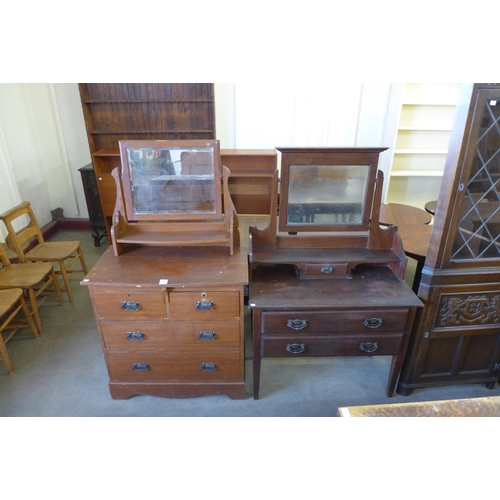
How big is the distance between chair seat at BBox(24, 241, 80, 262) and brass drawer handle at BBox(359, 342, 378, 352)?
7.91 feet

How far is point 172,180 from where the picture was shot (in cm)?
193

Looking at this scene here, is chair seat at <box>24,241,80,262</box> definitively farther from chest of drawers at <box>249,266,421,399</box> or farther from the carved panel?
the carved panel

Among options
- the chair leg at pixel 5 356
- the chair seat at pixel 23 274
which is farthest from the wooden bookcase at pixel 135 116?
the chair leg at pixel 5 356

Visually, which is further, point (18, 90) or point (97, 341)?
point (18, 90)

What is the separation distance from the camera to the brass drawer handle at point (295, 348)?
6.31 ft

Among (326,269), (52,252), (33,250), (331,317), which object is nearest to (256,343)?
(331,317)

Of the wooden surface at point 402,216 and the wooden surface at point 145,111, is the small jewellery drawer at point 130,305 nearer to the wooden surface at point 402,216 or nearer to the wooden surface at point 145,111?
the wooden surface at point 402,216

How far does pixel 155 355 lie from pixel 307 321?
0.88m

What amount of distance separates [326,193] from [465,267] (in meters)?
0.82

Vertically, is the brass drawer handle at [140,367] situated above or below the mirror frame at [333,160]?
below

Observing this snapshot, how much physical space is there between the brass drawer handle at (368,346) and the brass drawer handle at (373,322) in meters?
0.12

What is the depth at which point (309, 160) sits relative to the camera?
1.84 meters
